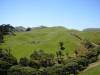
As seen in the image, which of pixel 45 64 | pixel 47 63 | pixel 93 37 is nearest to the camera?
pixel 45 64

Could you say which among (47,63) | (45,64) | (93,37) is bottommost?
(45,64)

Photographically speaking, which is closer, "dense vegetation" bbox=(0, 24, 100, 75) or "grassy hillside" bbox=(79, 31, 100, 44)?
"dense vegetation" bbox=(0, 24, 100, 75)

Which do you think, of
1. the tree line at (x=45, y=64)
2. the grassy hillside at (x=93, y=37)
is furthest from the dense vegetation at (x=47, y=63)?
the grassy hillside at (x=93, y=37)

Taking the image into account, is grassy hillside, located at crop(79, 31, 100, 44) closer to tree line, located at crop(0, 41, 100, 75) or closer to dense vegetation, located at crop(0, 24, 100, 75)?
dense vegetation, located at crop(0, 24, 100, 75)

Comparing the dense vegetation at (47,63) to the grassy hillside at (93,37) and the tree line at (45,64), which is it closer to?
the tree line at (45,64)

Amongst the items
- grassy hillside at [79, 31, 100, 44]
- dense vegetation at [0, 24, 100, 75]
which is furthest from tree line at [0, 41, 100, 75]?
grassy hillside at [79, 31, 100, 44]

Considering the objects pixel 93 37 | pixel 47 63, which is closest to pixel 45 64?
pixel 47 63

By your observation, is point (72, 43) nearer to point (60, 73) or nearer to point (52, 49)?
point (52, 49)

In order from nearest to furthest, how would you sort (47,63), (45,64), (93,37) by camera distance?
(45,64), (47,63), (93,37)

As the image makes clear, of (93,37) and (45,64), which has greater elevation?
(93,37)

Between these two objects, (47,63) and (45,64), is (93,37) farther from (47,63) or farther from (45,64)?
(45,64)

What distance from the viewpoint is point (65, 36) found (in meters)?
176

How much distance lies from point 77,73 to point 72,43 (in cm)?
4970

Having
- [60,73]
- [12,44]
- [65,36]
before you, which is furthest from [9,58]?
[65,36]
